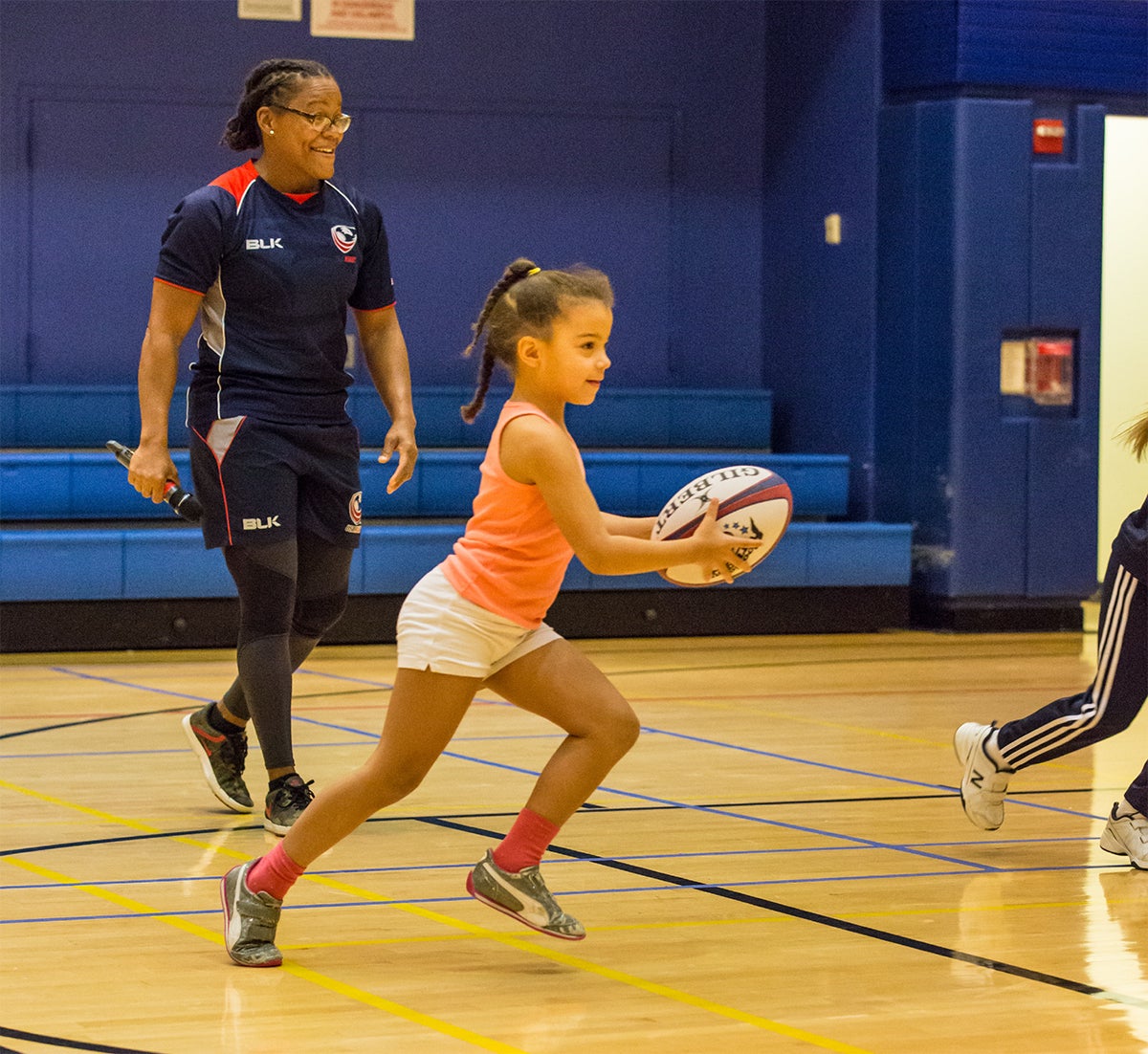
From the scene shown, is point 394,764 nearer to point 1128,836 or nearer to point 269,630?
point 269,630

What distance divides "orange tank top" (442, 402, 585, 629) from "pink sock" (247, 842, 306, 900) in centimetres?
52

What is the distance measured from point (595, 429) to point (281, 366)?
560cm

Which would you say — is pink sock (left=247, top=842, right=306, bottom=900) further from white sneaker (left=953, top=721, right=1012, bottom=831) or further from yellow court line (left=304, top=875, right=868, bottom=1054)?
white sneaker (left=953, top=721, right=1012, bottom=831)

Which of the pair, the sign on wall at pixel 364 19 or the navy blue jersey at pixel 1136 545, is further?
the sign on wall at pixel 364 19

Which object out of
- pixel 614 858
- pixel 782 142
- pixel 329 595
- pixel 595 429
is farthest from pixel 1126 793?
pixel 782 142

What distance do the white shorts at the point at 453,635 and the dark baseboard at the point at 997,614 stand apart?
6177 millimetres

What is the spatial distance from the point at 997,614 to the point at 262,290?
563 cm

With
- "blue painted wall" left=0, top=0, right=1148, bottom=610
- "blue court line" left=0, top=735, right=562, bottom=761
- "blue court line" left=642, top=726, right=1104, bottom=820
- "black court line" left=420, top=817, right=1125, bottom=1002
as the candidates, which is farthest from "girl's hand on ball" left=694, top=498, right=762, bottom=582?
"blue painted wall" left=0, top=0, right=1148, bottom=610

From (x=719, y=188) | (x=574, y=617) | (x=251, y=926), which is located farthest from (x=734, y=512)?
(x=719, y=188)

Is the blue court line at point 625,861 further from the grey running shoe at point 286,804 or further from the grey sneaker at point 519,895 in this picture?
the grey sneaker at point 519,895

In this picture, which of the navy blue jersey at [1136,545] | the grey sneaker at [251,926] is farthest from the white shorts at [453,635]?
the navy blue jersey at [1136,545]

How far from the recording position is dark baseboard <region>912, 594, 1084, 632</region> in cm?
905

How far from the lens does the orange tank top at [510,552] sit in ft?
10.3

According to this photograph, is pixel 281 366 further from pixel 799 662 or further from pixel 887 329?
pixel 887 329
